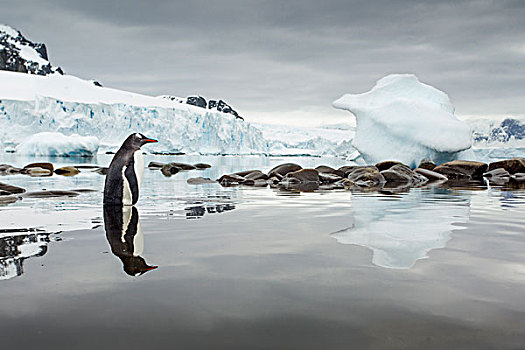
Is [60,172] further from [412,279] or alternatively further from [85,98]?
[85,98]

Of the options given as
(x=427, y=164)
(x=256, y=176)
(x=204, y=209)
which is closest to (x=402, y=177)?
(x=256, y=176)

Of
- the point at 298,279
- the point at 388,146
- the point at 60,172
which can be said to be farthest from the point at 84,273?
the point at 388,146

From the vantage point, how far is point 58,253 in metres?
2.55

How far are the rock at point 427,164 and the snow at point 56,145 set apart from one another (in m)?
23.5

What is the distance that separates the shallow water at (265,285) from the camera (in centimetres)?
140

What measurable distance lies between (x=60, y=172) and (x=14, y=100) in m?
27.9

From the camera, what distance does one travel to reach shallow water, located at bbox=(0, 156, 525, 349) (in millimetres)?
1399

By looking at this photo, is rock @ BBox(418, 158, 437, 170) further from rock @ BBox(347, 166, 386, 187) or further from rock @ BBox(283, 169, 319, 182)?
rock @ BBox(283, 169, 319, 182)

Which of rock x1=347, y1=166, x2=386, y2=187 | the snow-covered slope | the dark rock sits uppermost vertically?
the dark rock

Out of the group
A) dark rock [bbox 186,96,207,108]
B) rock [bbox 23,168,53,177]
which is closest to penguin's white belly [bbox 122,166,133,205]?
rock [bbox 23,168,53,177]

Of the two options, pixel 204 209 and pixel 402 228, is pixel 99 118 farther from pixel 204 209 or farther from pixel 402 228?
pixel 402 228

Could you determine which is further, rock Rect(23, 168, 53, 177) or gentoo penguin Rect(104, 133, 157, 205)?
rock Rect(23, 168, 53, 177)

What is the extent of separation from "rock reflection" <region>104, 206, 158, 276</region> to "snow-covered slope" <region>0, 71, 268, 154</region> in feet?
120

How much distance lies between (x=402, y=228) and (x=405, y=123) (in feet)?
47.1
